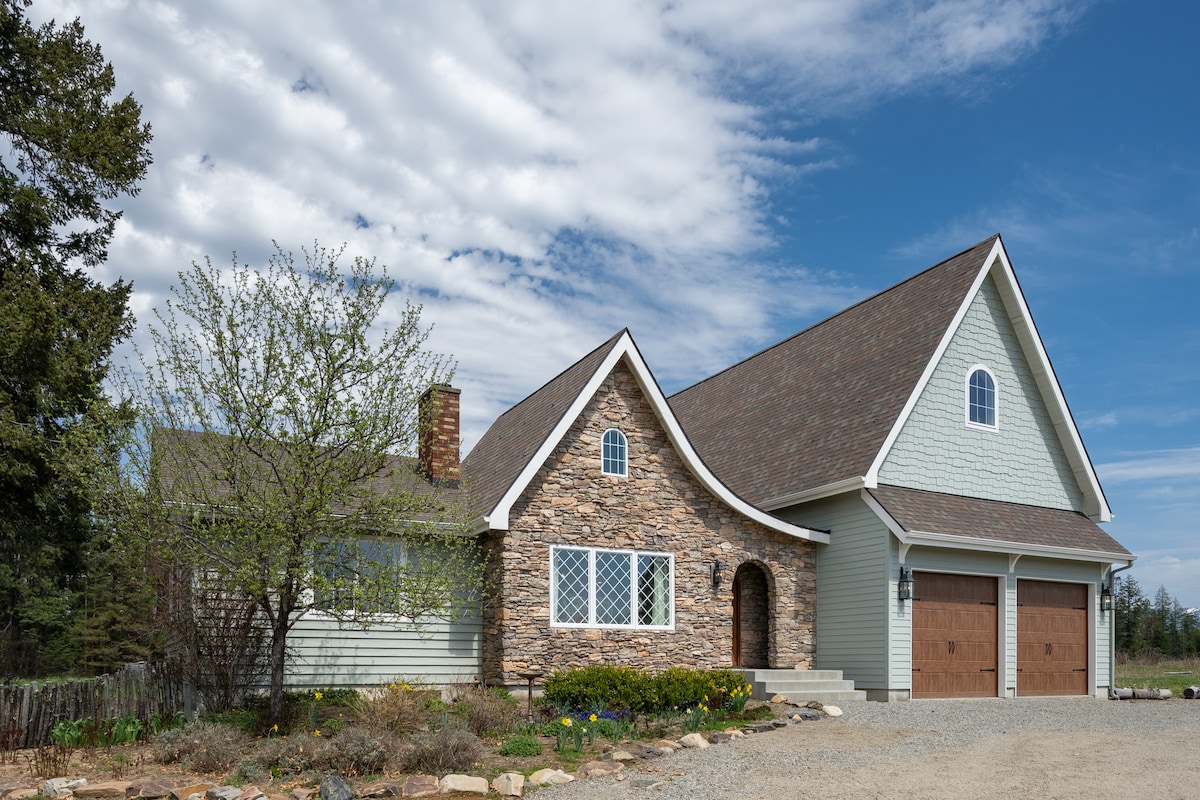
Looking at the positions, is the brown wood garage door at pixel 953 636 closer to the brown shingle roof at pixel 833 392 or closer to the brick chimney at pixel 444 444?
the brown shingle roof at pixel 833 392

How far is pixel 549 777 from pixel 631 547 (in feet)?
24.5

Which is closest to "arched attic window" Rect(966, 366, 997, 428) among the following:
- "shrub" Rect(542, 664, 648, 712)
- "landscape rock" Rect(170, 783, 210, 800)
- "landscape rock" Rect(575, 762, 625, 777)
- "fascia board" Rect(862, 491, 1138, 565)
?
"fascia board" Rect(862, 491, 1138, 565)

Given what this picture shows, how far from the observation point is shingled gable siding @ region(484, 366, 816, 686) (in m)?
15.9

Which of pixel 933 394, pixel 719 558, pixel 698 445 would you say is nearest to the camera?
pixel 719 558

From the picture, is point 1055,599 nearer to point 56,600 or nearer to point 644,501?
point 644,501

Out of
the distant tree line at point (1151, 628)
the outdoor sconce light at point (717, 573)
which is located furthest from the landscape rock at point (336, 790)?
the distant tree line at point (1151, 628)

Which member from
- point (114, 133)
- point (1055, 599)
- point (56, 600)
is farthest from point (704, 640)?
point (56, 600)

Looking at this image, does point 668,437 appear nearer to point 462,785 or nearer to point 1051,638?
point 1051,638

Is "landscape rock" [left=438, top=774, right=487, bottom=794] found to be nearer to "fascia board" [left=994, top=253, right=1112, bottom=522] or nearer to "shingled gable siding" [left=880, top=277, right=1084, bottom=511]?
"shingled gable siding" [left=880, top=277, right=1084, bottom=511]

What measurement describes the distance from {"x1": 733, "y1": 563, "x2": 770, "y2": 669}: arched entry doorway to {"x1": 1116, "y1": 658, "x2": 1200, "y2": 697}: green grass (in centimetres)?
868

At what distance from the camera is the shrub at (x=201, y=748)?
34.2 ft

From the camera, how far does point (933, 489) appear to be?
61.6ft

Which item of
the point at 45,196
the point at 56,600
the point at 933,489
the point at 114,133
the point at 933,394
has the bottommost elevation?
the point at 56,600

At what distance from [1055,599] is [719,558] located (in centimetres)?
724
